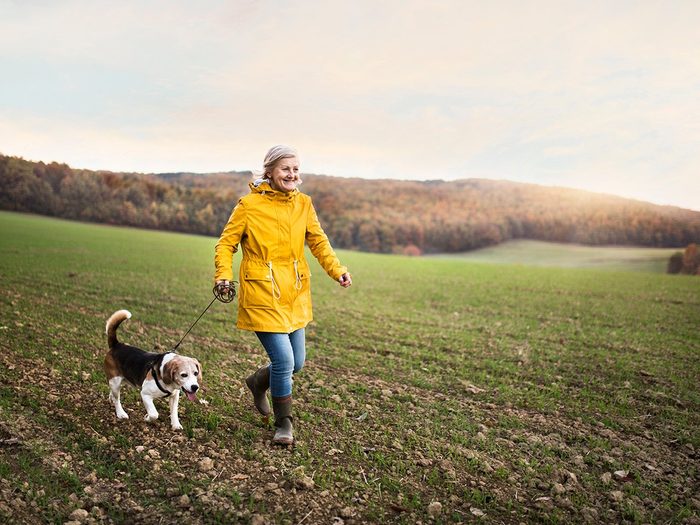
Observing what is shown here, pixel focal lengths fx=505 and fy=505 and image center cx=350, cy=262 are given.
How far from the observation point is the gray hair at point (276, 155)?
442 cm

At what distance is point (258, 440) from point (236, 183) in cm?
5697

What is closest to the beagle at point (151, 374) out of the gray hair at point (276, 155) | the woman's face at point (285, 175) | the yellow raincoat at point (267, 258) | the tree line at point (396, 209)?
the yellow raincoat at point (267, 258)

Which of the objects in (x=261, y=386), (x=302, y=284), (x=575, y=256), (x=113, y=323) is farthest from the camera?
(x=575, y=256)

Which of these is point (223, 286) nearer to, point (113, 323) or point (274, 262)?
point (274, 262)

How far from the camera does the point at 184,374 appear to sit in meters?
4.41

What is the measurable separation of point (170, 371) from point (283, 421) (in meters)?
1.14

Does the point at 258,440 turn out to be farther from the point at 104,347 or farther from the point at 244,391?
the point at 104,347

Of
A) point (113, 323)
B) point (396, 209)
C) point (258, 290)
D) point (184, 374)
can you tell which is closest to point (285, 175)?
point (258, 290)

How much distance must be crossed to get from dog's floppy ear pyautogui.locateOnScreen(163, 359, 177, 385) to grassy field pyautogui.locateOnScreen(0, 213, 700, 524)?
1.99ft

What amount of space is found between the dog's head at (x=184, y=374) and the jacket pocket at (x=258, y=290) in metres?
0.73

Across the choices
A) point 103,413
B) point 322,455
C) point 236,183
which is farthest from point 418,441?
point 236,183

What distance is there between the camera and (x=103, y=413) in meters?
5.06

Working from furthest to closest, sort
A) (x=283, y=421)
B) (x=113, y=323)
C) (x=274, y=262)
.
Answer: (x=113, y=323), (x=283, y=421), (x=274, y=262)

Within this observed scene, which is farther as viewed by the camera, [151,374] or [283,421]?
[283,421]
